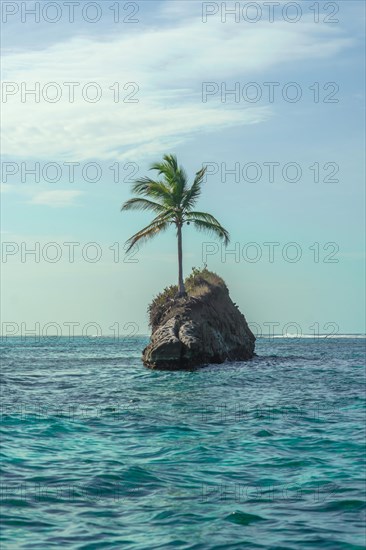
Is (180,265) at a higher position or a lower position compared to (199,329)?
higher

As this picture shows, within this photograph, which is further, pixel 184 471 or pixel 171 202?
pixel 171 202

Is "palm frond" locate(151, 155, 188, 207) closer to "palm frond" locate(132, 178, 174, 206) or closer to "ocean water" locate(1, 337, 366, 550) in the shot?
"palm frond" locate(132, 178, 174, 206)

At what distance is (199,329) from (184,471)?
976 inches

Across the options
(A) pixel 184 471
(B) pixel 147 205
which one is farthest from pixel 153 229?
(A) pixel 184 471

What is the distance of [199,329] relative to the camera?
1467 inches

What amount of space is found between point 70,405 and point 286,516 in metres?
13.1

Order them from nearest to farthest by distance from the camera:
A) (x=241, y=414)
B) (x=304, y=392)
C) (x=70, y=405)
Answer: (x=241, y=414), (x=70, y=405), (x=304, y=392)

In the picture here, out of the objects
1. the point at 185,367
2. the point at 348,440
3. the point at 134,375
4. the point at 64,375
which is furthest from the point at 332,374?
the point at 348,440

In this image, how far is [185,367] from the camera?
3609cm

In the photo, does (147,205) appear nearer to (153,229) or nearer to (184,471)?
(153,229)

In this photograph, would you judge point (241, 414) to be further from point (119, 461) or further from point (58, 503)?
point (58, 503)

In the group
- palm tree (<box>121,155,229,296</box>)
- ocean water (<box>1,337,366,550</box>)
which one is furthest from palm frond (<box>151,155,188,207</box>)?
ocean water (<box>1,337,366,550</box>)

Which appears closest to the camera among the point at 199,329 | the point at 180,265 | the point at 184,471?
the point at 184,471

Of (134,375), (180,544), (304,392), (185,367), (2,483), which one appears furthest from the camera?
(185,367)
